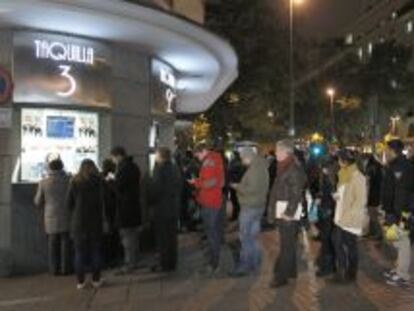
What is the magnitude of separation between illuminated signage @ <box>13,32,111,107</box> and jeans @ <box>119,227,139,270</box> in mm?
2288

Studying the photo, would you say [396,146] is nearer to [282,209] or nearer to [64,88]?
[282,209]

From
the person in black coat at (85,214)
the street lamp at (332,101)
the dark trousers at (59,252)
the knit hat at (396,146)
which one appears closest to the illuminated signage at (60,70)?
the dark trousers at (59,252)

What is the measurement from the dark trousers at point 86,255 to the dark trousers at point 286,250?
2.32 metres

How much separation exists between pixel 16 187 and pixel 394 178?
17.7 feet

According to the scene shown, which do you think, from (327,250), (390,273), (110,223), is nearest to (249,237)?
(327,250)

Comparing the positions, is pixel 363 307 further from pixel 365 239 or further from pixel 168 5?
pixel 168 5

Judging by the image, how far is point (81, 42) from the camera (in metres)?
14.2

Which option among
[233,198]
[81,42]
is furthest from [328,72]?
[81,42]

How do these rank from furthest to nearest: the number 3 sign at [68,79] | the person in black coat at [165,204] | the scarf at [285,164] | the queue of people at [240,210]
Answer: the number 3 sign at [68,79] < the person in black coat at [165,204] < the queue of people at [240,210] < the scarf at [285,164]

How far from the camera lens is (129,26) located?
13602mm

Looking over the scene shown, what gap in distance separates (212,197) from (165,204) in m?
0.68

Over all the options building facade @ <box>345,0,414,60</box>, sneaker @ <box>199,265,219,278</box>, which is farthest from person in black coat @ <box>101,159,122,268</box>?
building facade @ <box>345,0,414,60</box>

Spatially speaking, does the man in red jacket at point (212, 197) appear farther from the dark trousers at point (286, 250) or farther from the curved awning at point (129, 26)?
the curved awning at point (129, 26)

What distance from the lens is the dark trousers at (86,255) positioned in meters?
11.8
